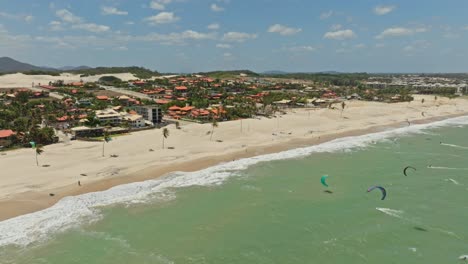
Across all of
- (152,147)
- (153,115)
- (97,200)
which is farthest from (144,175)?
(153,115)

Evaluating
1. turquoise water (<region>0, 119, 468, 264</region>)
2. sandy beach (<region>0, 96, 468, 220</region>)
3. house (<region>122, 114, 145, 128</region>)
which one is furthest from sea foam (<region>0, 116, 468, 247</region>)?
house (<region>122, 114, 145, 128</region>)

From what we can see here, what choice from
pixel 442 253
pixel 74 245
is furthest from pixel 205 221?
pixel 442 253

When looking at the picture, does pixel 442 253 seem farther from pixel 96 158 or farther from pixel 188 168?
pixel 96 158

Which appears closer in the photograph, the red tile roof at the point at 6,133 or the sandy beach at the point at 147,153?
the sandy beach at the point at 147,153

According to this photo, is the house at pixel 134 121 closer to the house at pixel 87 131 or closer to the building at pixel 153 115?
the building at pixel 153 115

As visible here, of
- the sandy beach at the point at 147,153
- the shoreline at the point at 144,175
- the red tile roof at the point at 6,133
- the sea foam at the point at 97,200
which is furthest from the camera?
the red tile roof at the point at 6,133

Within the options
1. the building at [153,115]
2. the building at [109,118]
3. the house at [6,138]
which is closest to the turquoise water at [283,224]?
the house at [6,138]
